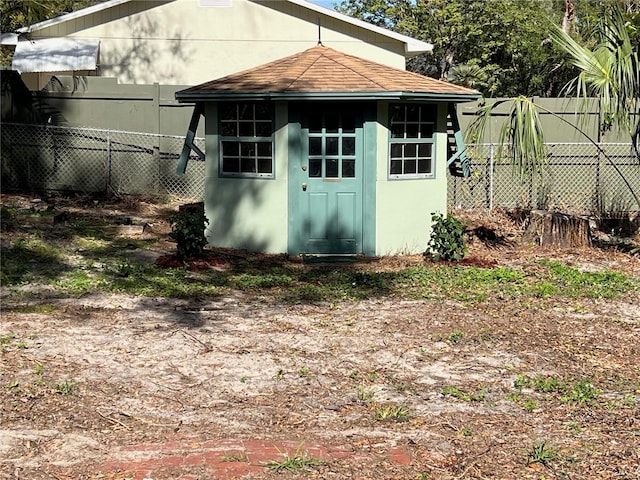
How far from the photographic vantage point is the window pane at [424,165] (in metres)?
12.1

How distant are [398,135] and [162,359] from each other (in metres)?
6.18

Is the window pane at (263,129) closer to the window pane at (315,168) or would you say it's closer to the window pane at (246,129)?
the window pane at (246,129)

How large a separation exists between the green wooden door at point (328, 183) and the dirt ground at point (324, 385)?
108 inches

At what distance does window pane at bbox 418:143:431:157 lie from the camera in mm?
12039

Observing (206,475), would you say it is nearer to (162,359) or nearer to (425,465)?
(425,465)

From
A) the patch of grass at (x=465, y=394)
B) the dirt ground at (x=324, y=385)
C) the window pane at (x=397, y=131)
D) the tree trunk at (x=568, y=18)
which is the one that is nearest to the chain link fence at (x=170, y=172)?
the window pane at (x=397, y=131)

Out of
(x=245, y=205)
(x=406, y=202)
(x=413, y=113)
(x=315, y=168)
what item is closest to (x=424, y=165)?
(x=406, y=202)

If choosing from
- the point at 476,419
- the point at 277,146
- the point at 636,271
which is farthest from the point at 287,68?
the point at 476,419

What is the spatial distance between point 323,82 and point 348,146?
0.98m

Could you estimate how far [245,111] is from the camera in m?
11.8

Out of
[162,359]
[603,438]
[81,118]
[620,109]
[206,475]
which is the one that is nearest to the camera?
[206,475]

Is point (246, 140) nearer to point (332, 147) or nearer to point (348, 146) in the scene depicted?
point (332, 147)

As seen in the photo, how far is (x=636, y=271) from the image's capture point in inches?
435

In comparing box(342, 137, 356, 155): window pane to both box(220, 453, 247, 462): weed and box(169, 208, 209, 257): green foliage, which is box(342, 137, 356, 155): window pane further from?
box(220, 453, 247, 462): weed
